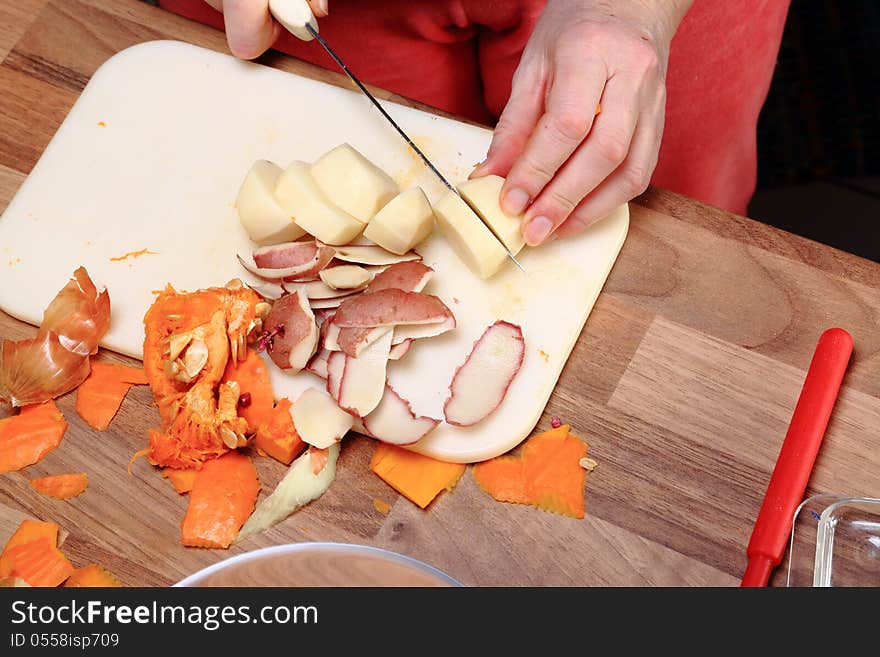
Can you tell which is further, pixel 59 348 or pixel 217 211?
pixel 217 211

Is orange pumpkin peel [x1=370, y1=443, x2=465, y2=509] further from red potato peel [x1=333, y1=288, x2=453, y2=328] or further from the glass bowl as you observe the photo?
the glass bowl

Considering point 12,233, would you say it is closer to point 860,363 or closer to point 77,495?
point 77,495

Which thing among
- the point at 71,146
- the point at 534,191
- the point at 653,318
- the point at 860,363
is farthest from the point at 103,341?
the point at 860,363

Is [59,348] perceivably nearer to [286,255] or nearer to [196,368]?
[196,368]

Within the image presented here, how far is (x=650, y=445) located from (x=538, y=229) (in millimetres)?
304

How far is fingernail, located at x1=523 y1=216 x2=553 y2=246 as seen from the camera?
1.26 meters

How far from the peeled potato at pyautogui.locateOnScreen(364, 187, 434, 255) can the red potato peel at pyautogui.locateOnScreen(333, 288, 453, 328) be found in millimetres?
100

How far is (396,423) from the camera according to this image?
1.21 meters

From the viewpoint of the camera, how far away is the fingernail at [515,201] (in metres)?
1.26

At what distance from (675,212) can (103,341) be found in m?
0.79

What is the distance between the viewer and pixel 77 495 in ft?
4.06

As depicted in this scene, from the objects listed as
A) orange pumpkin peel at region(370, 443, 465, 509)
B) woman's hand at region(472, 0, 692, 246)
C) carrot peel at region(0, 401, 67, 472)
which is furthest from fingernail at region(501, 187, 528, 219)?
carrot peel at region(0, 401, 67, 472)

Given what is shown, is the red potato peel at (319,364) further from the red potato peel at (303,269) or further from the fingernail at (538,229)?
the fingernail at (538,229)

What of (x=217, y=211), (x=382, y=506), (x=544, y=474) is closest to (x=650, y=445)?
(x=544, y=474)
